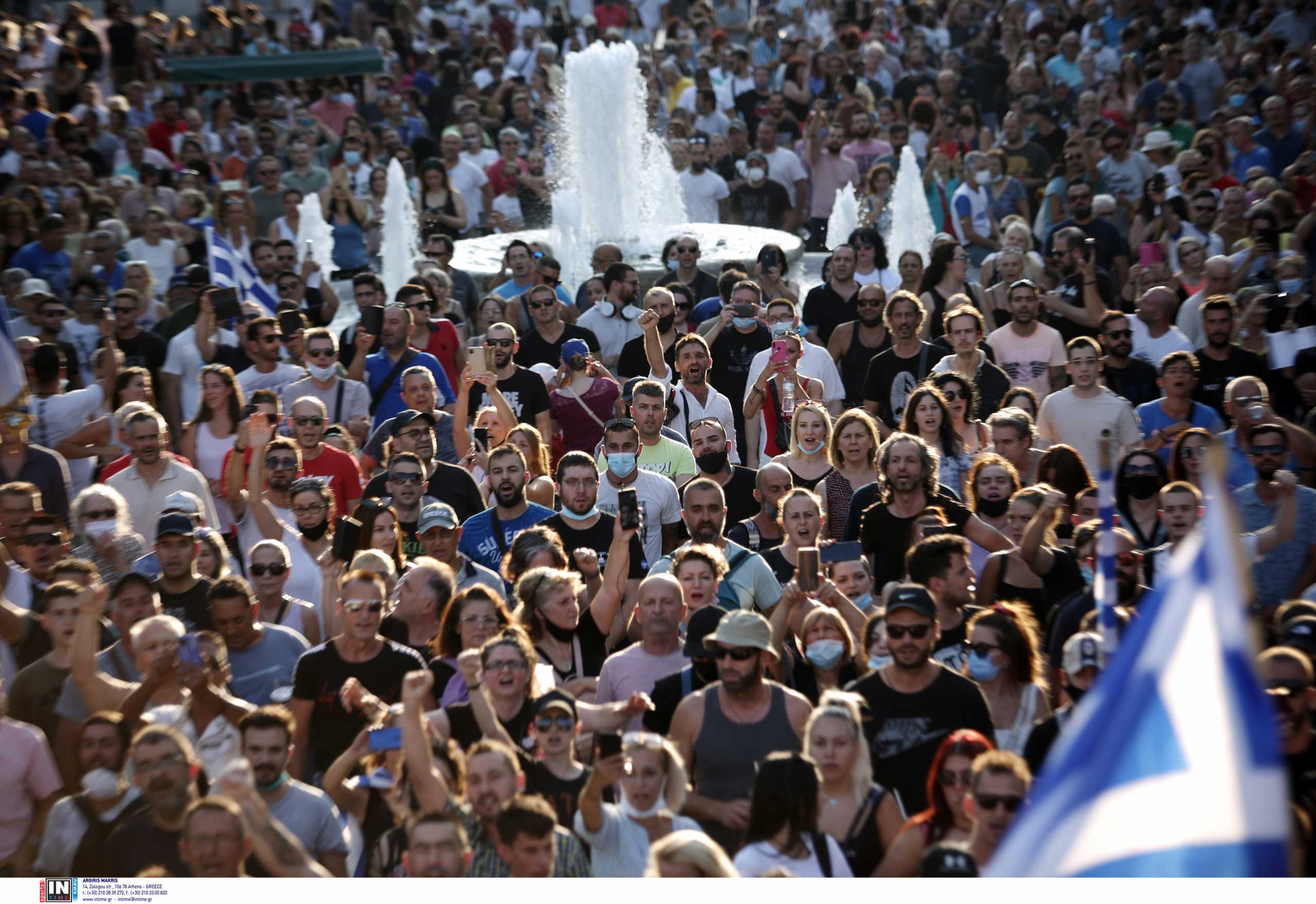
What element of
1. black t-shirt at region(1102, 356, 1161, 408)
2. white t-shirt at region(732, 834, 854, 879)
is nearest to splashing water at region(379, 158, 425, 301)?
black t-shirt at region(1102, 356, 1161, 408)

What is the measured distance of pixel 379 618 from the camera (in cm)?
719

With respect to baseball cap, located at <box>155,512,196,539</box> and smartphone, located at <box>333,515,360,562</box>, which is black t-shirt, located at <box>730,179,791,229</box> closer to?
smartphone, located at <box>333,515,360,562</box>

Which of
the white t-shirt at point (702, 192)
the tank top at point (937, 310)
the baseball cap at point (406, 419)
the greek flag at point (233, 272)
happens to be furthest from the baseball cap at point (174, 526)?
the white t-shirt at point (702, 192)

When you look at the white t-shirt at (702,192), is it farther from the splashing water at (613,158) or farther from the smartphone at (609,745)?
the smartphone at (609,745)

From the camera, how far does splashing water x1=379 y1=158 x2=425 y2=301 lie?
17.4 m

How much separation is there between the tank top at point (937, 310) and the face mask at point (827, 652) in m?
5.80

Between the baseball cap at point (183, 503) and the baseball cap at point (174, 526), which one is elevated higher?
the baseball cap at point (183, 503)

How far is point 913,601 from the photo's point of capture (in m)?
6.39

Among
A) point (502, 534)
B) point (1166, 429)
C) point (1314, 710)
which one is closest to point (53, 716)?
point (502, 534)

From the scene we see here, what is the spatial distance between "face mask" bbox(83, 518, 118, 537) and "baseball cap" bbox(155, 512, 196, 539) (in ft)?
1.67

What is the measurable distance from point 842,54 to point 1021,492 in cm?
1400

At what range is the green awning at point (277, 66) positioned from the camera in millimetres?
21359

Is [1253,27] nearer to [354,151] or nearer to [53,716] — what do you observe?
[354,151]

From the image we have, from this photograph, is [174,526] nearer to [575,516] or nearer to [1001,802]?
[575,516]
